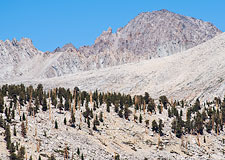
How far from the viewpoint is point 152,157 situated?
60656mm

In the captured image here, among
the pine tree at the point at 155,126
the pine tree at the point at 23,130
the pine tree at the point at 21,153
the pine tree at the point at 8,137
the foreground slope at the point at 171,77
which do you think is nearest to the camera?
the pine tree at the point at 21,153

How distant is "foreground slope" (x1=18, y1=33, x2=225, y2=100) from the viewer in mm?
123688

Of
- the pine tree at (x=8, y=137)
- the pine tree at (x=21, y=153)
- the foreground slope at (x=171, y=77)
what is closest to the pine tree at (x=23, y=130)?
the pine tree at (x=8, y=137)

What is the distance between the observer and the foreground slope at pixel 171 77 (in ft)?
406

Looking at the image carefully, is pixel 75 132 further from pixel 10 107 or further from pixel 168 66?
pixel 168 66

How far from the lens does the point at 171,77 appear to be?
145750 mm

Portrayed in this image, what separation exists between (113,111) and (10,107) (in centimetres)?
2123

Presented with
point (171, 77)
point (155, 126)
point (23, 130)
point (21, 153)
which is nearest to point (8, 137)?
point (21, 153)

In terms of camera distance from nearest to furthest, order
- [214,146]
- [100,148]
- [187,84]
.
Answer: [100,148] → [214,146] → [187,84]

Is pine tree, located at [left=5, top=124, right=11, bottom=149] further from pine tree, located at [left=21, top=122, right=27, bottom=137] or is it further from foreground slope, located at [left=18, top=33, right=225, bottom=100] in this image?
foreground slope, located at [left=18, top=33, right=225, bottom=100]

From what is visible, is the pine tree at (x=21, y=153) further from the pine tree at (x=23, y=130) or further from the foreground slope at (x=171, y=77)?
the foreground slope at (x=171, y=77)

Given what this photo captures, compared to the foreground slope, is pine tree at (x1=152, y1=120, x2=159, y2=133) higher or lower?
lower

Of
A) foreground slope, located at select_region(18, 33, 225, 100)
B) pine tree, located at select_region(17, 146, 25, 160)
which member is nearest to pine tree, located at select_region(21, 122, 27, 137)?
pine tree, located at select_region(17, 146, 25, 160)

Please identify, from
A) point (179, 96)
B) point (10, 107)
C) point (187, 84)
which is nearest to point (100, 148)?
point (10, 107)
